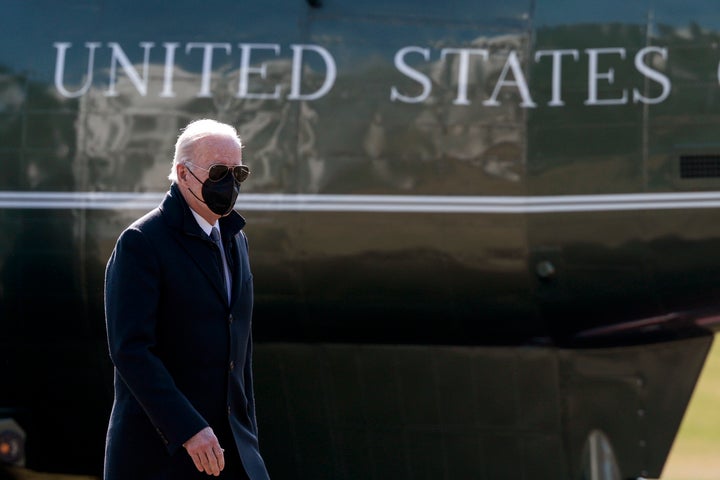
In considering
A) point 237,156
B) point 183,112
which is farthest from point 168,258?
point 183,112

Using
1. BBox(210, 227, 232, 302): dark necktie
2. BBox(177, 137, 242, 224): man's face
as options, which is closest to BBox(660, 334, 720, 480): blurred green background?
BBox(210, 227, 232, 302): dark necktie

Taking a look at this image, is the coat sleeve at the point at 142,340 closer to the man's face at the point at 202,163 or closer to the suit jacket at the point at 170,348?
the suit jacket at the point at 170,348

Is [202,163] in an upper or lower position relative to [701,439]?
upper

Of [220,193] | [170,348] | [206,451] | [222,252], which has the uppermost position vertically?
[220,193]

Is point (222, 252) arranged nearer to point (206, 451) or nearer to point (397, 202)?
point (206, 451)

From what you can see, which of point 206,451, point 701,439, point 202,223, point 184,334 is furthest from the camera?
point 701,439

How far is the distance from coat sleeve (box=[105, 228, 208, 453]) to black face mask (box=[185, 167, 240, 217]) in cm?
21

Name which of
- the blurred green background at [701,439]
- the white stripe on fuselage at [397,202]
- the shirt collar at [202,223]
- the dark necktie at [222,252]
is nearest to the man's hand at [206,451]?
the dark necktie at [222,252]

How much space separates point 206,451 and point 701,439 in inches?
336

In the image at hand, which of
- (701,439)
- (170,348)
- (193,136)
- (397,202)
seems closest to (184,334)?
(170,348)

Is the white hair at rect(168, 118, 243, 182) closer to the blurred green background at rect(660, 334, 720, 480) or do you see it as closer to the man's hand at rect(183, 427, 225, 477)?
the man's hand at rect(183, 427, 225, 477)

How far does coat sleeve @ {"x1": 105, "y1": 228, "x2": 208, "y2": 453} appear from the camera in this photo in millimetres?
3195

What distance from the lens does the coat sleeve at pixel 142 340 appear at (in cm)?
320

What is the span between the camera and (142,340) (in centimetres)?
324
